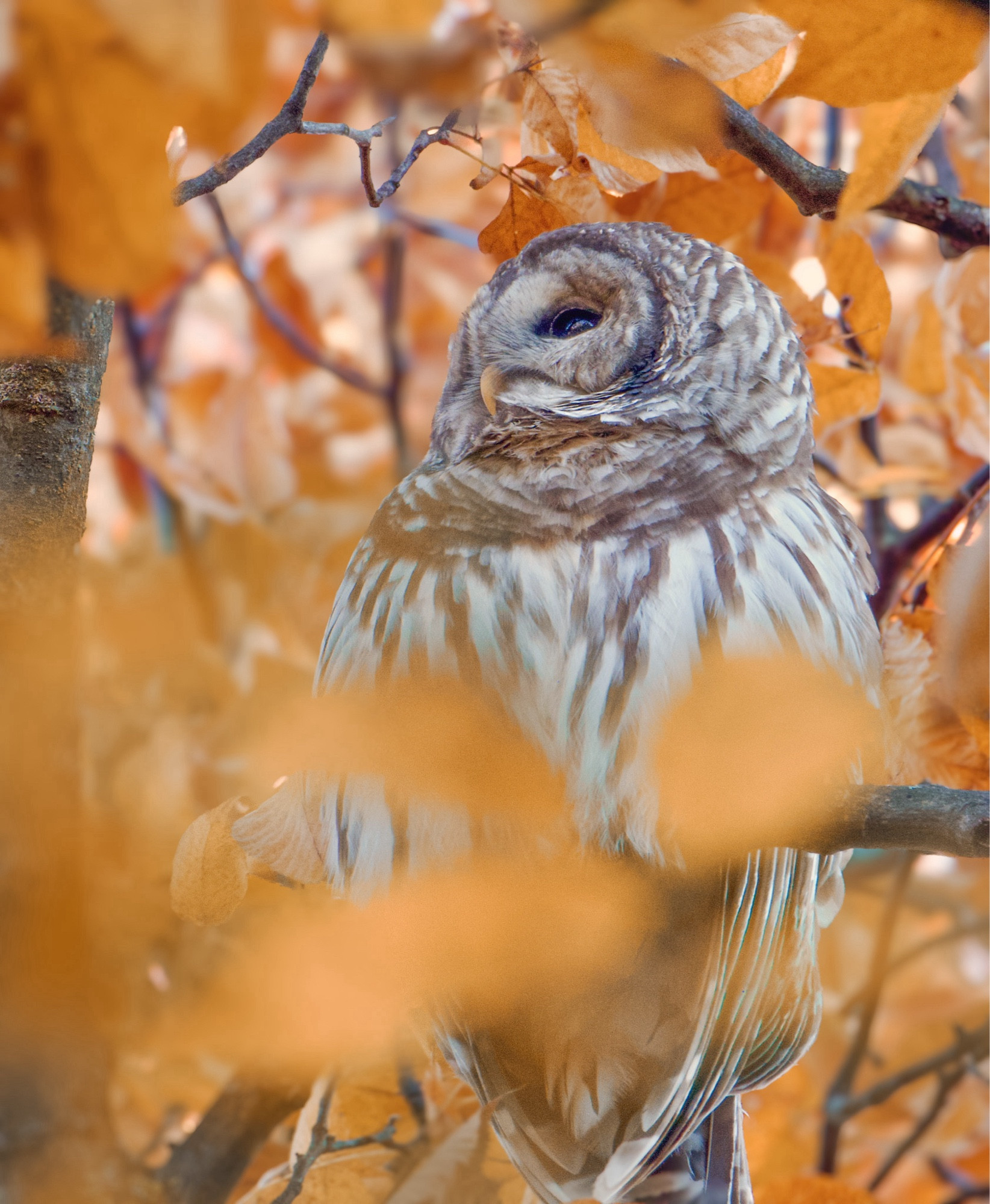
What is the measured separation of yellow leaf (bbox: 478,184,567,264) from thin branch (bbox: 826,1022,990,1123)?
0.94 m

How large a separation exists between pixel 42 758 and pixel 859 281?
640 millimetres

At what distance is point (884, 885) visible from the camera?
4.61ft

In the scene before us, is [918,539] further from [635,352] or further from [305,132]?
[305,132]

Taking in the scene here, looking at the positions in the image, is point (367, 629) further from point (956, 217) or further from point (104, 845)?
point (956, 217)

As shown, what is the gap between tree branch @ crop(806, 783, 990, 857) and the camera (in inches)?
18.1

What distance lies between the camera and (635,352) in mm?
789

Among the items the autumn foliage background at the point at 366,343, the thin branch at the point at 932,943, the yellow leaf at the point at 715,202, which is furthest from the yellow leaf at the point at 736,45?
the thin branch at the point at 932,943

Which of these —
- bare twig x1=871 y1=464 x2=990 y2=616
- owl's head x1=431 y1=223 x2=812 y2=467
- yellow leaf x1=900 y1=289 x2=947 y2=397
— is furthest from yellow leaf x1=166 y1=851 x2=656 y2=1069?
yellow leaf x1=900 y1=289 x2=947 y2=397

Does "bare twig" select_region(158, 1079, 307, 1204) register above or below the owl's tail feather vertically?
above

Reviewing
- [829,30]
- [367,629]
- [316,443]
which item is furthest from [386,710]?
[316,443]

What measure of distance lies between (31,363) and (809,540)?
1.60 ft

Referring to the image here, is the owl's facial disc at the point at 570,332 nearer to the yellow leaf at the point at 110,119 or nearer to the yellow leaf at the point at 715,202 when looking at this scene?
the yellow leaf at the point at 715,202

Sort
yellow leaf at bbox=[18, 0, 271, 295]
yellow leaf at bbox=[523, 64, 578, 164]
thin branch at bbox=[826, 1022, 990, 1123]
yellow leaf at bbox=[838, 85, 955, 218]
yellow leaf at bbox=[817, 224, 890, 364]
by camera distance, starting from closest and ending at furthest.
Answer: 1. yellow leaf at bbox=[18, 0, 271, 295]
2. yellow leaf at bbox=[838, 85, 955, 218]
3. yellow leaf at bbox=[523, 64, 578, 164]
4. yellow leaf at bbox=[817, 224, 890, 364]
5. thin branch at bbox=[826, 1022, 990, 1123]

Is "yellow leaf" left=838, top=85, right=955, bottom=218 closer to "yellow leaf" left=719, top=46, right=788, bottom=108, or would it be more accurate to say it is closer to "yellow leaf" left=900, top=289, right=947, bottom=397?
"yellow leaf" left=719, top=46, right=788, bottom=108
